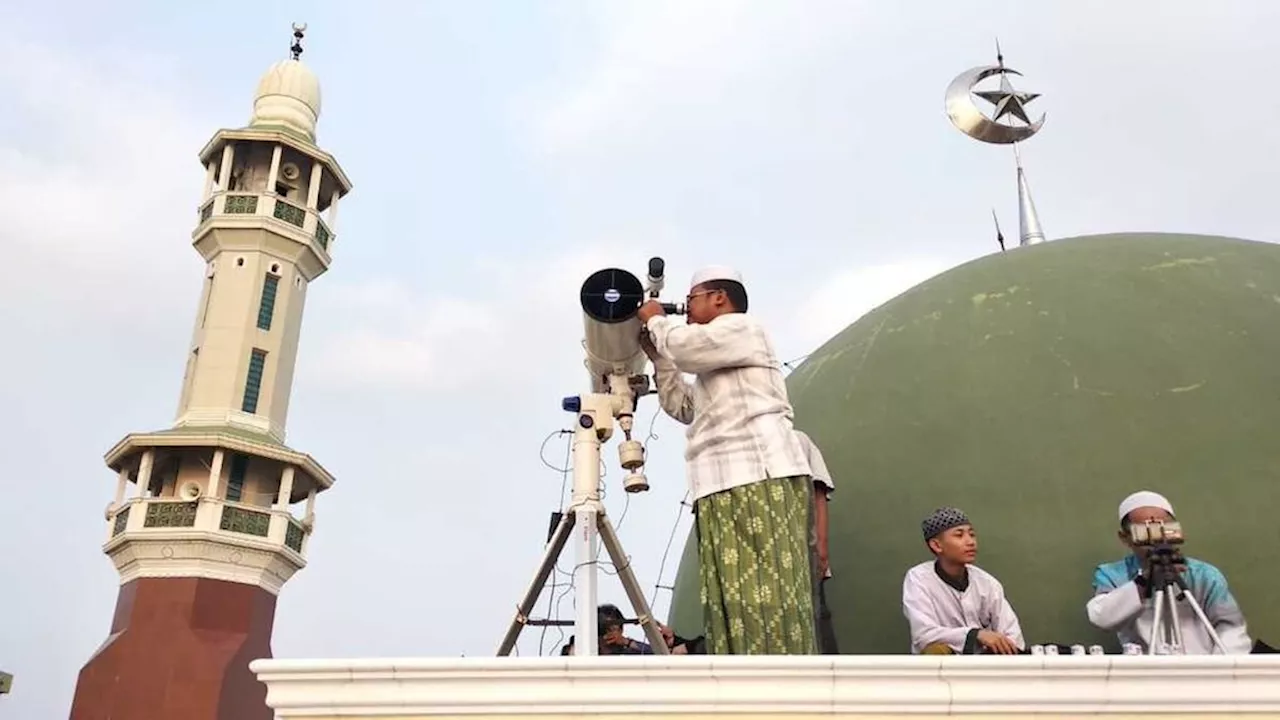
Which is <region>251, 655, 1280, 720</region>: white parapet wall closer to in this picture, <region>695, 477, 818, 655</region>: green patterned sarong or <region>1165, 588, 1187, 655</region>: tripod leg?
<region>1165, 588, 1187, 655</region>: tripod leg

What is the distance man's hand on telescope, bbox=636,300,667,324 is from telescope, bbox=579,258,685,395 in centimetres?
2

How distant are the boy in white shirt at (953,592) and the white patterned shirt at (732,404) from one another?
1.78 feet

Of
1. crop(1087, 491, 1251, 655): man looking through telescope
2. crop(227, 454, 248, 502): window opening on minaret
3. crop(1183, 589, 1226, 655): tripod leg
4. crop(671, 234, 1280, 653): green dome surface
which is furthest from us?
crop(227, 454, 248, 502): window opening on minaret

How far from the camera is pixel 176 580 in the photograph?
17.2 m

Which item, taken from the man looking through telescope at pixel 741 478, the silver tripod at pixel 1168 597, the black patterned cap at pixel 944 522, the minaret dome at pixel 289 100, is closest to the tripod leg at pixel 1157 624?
the silver tripod at pixel 1168 597

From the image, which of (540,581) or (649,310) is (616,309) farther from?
(540,581)

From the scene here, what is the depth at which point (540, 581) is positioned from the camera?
4.07m

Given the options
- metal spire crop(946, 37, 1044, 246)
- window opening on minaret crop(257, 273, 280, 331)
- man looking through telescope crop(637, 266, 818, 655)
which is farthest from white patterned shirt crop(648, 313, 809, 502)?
window opening on minaret crop(257, 273, 280, 331)

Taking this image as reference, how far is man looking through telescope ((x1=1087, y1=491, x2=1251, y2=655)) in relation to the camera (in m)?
3.64

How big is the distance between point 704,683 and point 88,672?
16.8 meters

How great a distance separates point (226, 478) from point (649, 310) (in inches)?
617

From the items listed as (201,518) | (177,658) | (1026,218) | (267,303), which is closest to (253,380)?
(267,303)

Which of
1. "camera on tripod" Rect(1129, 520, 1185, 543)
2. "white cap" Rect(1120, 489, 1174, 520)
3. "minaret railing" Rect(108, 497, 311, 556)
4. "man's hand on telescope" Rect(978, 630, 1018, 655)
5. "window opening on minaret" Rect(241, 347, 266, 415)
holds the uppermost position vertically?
"window opening on minaret" Rect(241, 347, 266, 415)

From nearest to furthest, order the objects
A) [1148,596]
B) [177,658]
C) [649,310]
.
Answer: [1148,596]
[649,310]
[177,658]
